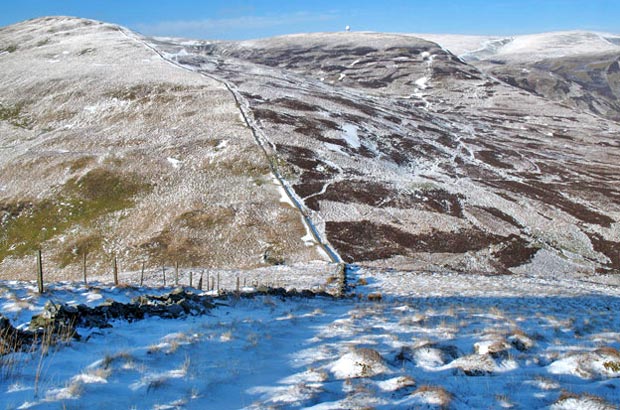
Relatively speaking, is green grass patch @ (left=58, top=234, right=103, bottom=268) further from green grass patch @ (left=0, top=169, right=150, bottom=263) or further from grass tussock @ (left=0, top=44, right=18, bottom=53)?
grass tussock @ (left=0, top=44, right=18, bottom=53)

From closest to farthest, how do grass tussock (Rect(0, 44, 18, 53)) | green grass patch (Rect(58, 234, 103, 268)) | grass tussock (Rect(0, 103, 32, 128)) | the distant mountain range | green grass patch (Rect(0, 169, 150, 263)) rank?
1. green grass patch (Rect(58, 234, 103, 268))
2. the distant mountain range
3. green grass patch (Rect(0, 169, 150, 263))
4. grass tussock (Rect(0, 103, 32, 128))
5. grass tussock (Rect(0, 44, 18, 53))

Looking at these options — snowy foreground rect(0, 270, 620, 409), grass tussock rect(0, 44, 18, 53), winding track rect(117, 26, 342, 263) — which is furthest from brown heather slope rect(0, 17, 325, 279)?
grass tussock rect(0, 44, 18, 53)

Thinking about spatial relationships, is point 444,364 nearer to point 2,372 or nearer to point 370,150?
point 2,372

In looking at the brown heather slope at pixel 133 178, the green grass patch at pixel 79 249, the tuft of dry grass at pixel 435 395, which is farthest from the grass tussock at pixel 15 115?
the tuft of dry grass at pixel 435 395

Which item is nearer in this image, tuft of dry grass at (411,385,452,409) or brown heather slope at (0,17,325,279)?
tuft of dry grass at (411,385,452,409)

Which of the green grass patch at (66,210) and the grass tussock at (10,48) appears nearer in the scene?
the green grass patch at (66,210)

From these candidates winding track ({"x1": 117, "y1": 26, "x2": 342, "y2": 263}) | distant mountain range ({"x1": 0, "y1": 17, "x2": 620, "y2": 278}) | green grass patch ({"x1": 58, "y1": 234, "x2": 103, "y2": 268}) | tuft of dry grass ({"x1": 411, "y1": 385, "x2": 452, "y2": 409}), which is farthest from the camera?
distant mountain range ({"x1": 0, "y1": 17, "x2": 620, "y2": 278})

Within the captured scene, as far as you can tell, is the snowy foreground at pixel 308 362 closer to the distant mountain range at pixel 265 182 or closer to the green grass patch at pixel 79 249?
the distant mountain range at pixel 265 182
